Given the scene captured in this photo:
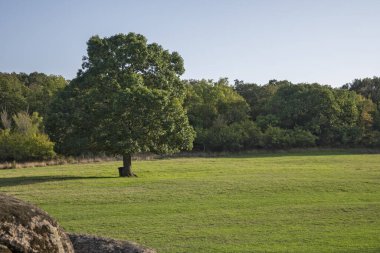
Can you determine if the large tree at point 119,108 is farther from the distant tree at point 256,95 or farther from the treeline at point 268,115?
the distant tree at point 256,95

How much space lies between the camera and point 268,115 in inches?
3445

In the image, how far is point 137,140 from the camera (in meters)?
39.5

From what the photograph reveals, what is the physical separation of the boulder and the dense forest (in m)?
32.8

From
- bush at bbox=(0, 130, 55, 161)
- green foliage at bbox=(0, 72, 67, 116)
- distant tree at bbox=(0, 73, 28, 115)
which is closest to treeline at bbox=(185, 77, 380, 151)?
green foliage at bbox=(0, 72, 67, 116)

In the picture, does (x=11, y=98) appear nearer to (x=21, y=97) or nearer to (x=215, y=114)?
(x=21, y=97)

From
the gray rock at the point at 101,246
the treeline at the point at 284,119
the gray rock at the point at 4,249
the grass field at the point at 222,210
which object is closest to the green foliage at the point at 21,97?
the treeline at the point at 284,119

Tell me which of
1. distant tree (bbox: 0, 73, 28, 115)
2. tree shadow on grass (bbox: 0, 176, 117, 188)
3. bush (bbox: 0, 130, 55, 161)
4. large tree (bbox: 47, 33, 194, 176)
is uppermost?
distant tree (bbox: 0, 73, 28, 115)

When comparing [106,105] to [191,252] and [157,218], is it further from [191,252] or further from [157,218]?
[191,252]

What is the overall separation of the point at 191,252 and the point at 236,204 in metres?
10.2

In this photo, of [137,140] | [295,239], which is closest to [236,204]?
[295,239]

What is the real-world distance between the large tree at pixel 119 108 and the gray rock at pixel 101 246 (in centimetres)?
3120

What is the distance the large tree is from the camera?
39.5 metres

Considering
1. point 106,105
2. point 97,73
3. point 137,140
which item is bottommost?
point 137,140

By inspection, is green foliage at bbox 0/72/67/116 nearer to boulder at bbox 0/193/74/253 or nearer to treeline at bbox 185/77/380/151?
treeline at bbox 185/77/380/151
